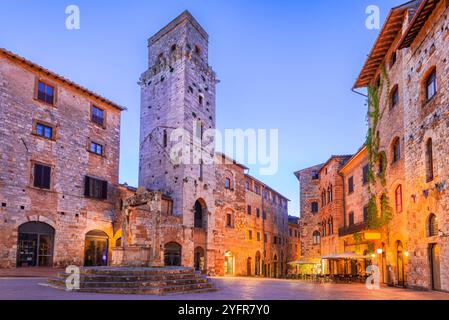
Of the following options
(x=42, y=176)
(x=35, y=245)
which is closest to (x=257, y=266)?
(x=35, y=245)

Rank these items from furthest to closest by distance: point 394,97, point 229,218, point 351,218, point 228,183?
1. point 228,183
2. point 229,218
3. point 351,218
4. point 394,97

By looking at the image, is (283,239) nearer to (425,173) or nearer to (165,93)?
(165,93)

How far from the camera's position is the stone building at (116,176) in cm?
2100

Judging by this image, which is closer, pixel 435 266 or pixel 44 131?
pixel 435 266

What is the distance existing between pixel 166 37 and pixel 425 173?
82.4 ft

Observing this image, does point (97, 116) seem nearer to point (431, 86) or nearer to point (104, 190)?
point (104, 190)

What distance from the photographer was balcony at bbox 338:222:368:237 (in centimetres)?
2371

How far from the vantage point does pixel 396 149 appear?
20.1 meters

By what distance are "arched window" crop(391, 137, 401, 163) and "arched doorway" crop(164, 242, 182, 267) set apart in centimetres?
1610

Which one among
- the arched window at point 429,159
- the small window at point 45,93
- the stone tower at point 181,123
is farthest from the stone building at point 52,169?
the arched window at point 429,159

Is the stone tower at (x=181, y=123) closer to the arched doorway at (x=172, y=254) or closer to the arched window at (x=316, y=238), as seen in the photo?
the arched doorway at (x=172, y=254)

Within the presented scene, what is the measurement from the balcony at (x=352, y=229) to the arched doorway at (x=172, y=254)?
465 inches

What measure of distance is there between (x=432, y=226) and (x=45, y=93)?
21365mm

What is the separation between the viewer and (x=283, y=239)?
5253cm
